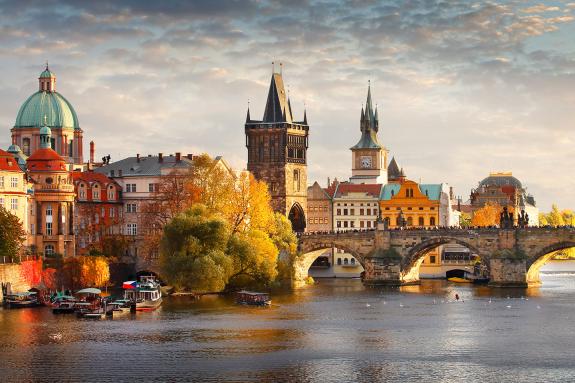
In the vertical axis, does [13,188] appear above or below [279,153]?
below

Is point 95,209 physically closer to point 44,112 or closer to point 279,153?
point 44,112

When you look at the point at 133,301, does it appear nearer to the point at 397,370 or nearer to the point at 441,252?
the point at 397,370

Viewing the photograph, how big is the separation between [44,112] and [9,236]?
192ft

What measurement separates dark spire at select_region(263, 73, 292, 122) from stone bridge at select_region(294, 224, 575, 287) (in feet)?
106

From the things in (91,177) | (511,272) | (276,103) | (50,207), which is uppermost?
(276,103)

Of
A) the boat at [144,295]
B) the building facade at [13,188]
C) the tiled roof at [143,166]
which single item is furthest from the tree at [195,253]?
the tiled roof at [143,166]

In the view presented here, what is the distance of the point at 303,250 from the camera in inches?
6334

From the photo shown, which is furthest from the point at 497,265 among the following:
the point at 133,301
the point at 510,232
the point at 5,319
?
the point at 5,319

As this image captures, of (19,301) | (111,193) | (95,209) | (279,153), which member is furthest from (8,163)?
(279,153)

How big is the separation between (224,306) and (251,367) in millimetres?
36298

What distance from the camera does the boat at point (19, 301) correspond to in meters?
110

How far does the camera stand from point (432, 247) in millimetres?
153250

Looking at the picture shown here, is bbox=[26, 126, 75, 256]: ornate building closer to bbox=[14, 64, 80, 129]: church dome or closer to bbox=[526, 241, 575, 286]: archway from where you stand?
bbox=[14, 64, 80, 129]: church dome

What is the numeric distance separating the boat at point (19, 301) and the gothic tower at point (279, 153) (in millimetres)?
76760
